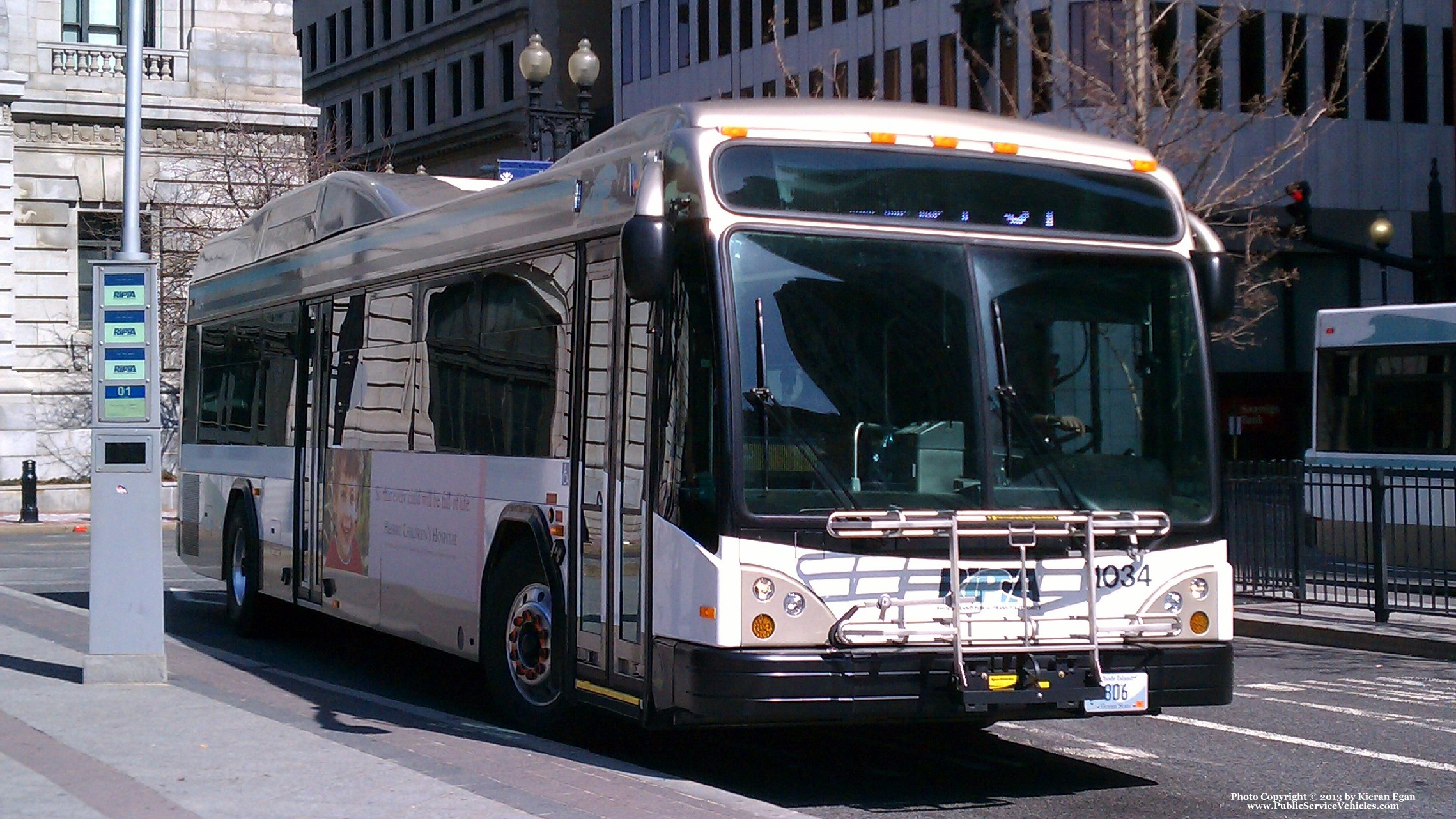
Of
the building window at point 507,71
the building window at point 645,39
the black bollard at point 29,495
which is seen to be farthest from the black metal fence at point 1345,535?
the building window at point 507,71

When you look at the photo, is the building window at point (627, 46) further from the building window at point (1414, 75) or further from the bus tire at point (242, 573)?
the bus tire at point (242, 573)

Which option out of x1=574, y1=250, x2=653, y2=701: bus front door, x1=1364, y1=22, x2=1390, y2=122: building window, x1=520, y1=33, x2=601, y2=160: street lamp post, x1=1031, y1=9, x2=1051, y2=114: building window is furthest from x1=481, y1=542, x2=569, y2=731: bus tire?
x1=1364, y1=22, x2=1390, y2=122: building window

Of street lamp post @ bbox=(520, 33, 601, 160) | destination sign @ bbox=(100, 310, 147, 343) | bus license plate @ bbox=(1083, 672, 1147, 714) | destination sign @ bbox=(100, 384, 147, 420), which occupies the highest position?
street lamp post @ bbox=(520, 33, 601, 160)

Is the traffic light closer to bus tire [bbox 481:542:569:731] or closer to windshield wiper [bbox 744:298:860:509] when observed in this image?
bus tire [bbox 481:542:569:731]

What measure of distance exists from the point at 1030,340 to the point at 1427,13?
135 feet

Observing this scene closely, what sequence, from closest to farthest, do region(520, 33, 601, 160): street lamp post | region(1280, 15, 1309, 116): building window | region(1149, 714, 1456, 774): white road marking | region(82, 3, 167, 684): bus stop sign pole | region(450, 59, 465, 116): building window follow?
region(1149, 714, 1456, 774): white road marking → region(82, 3, 167, 684): bus stop sign pole → region(520, 33, 601, 160): street lamp post → region(1280, 15, 1309, 116): building window → region(450, 59, 465, 116): building window

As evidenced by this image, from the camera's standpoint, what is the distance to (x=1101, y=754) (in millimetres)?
9680

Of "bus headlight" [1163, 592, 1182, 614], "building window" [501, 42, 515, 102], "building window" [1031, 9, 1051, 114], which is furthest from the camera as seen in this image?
"building window" [501, 42, 515, 102]

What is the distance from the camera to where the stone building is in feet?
120

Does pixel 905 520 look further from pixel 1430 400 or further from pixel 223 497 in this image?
pixel 1430 400

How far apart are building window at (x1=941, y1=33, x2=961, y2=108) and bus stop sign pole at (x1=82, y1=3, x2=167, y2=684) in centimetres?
3464

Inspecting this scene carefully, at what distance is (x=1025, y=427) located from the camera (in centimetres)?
817

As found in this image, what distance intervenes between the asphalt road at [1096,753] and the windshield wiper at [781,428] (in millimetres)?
1449

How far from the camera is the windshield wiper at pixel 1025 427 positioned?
816 cm
